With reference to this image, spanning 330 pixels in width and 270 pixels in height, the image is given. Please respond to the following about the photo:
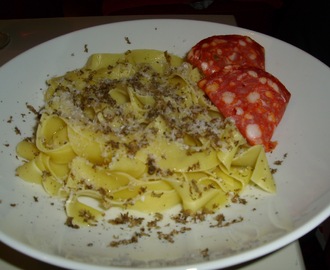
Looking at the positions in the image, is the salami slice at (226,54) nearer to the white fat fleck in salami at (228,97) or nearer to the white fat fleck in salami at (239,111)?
the white fat fleck in salami at (228,97)

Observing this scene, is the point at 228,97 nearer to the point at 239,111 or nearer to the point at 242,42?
the point at 239,111

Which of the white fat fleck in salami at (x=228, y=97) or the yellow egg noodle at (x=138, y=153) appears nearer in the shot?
the yellow egg noodle at (x=138, y=153)

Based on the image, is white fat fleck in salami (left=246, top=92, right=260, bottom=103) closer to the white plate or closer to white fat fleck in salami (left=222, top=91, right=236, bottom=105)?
white fat fleck in salami (left=222, top=91, right=236, bottom=105)

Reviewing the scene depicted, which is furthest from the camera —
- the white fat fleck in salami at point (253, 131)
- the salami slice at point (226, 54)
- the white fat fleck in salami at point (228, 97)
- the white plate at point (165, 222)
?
the salami slice at point (226, 54)

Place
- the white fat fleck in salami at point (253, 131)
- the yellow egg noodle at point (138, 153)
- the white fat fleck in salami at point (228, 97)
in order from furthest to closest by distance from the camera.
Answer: the white fat fleck in salami at point (228, 97) < the white fat fleck in salami at point (253, 131) < the yellow egg noodle at point (138, 153)

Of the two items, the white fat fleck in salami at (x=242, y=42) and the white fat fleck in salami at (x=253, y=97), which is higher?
the white fat fleck in salami at (x=242, y=42)

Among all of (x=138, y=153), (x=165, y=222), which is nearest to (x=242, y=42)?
(x=138, y=153)

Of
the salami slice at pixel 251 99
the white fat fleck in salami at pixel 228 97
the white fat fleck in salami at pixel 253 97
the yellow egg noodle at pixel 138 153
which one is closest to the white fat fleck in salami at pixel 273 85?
the salami slice at pixel 251 99
